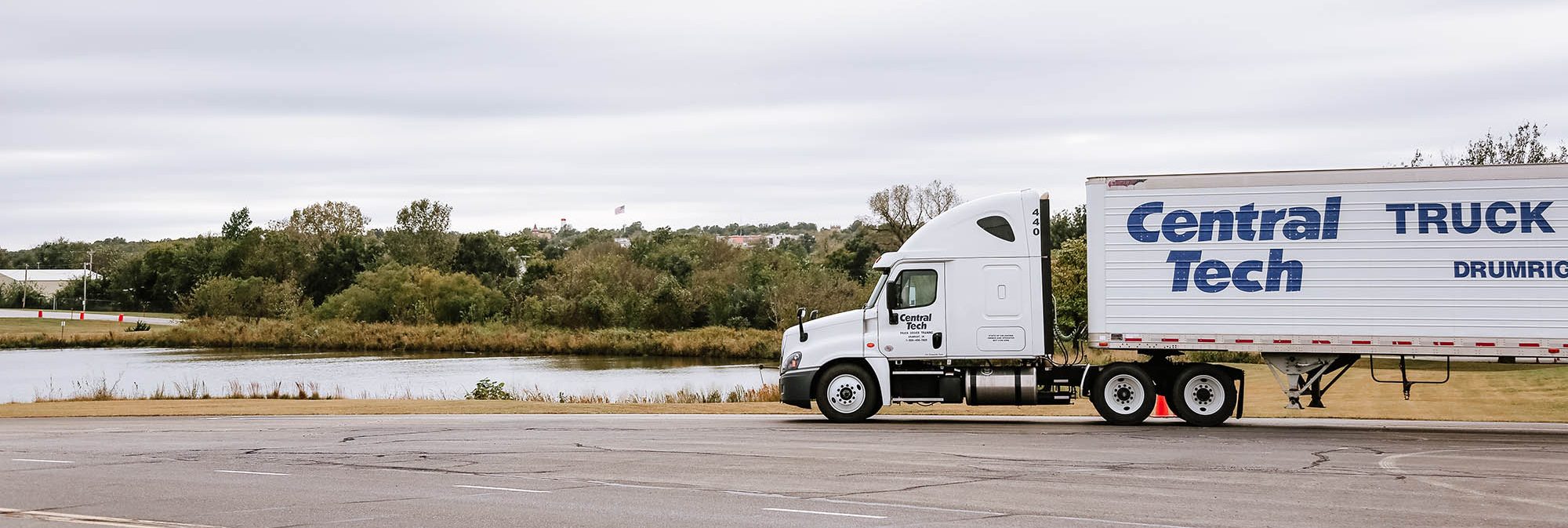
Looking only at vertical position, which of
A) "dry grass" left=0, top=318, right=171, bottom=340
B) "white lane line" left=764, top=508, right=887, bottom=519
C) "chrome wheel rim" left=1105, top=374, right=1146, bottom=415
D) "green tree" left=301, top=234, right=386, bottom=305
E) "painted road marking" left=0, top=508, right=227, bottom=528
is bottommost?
"white lane line" left=764, top=508, right=887, bottom=519

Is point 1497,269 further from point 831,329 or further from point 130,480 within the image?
point 130,480

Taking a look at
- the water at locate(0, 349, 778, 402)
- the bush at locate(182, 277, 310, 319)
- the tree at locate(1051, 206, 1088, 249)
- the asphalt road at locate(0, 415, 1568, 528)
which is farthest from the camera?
the bush at locate(182, 277, 310, 319)

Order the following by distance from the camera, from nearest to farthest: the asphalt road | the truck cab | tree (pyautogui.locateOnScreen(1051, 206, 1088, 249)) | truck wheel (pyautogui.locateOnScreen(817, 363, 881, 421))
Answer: the asphalt road < the truck cab < truck wheel (pyautogui.locateOnScreen(817, 363, 881, 421)) < tree (pyautogui.locateOnScreen(1051, 206, 1088, 249))

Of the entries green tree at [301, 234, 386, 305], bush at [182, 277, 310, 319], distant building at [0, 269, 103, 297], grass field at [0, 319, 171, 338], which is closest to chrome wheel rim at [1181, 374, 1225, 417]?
grass field at [0, 319, 171, 338]

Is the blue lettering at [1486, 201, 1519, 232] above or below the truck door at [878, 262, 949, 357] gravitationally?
above

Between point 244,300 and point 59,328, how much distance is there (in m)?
11.9

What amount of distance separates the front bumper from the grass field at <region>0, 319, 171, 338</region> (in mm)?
66930

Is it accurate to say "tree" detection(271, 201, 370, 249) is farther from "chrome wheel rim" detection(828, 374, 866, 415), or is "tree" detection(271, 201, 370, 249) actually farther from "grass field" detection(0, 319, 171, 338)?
"chrome wheel rim" detection(828, 374, 866, 415)

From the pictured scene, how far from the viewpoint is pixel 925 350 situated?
21.4 metres

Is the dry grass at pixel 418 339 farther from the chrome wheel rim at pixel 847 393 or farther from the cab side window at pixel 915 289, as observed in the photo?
the cab side window at pixel 915 289

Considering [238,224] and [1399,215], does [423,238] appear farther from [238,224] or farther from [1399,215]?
[1399,215]

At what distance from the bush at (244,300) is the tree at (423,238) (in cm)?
986

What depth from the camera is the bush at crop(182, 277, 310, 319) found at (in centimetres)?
8762

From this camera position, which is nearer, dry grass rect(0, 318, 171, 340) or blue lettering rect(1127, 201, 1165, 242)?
blue lettering rect(1127, 201, 1165, 242)
